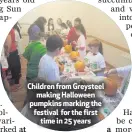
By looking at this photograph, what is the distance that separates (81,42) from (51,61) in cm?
13

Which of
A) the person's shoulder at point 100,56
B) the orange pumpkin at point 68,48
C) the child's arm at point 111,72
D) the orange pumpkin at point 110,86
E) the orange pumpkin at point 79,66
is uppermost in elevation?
the orange pumpkin at point 68,48

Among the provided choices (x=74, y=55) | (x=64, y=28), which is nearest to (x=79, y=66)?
(x=74, y=55)

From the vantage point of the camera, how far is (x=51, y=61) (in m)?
0.95

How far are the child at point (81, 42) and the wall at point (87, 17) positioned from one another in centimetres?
2

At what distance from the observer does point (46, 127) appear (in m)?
0.97

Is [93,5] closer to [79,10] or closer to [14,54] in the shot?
[79,10]

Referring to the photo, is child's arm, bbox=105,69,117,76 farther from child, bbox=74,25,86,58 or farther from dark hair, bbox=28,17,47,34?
dark hair, bbox=28,17,47,34

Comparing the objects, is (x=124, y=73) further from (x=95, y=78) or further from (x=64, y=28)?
(x=64, y=28)

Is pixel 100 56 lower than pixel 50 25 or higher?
lower

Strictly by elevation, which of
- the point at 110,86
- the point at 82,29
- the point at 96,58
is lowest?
the point at 110,86

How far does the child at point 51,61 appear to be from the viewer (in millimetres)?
948

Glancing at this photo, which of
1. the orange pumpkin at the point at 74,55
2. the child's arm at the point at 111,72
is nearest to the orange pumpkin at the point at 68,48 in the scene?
the orange pumpkin at the point at 74,55

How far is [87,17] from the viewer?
0.95 metres

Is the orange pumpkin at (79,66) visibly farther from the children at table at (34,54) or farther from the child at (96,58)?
the children at table at (34,54)
